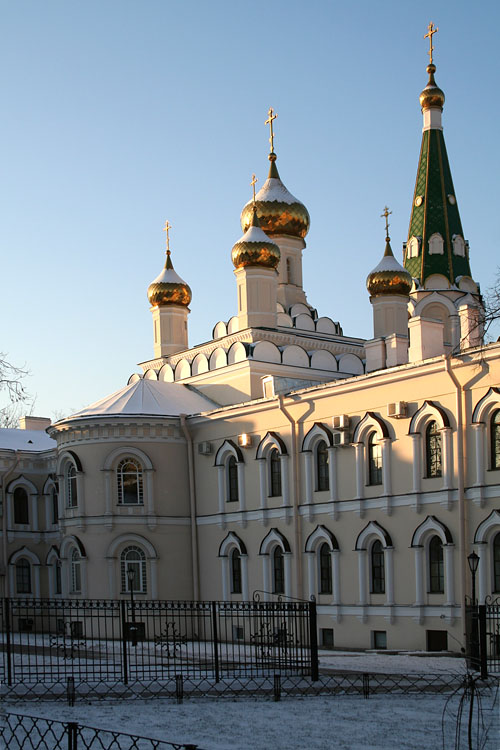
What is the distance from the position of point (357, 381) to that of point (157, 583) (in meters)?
8.08

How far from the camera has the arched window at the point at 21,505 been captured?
3359 cm

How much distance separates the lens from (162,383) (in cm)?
3108

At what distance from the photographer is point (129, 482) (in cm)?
2847

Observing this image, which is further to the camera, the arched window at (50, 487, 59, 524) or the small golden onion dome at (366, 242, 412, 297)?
the small golden onion dome at (366, 242, 412, 297)

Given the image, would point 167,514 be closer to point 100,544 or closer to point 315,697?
point 100,544

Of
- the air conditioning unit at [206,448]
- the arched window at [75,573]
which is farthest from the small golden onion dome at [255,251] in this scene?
the arched window at [75,573]

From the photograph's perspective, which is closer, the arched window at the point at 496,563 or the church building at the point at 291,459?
the arched window at the point at 496,563

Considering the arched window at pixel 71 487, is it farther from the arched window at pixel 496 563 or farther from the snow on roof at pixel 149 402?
the arched window at pixel 496 563

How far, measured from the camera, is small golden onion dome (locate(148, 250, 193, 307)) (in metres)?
35.8

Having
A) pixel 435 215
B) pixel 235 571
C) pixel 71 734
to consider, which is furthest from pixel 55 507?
pixel 71 734

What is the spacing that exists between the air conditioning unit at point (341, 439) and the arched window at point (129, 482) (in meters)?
6.43

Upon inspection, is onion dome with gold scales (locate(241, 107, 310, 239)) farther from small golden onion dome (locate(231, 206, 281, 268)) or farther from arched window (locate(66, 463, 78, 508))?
arched window (locate(66, 463, 78, 508))

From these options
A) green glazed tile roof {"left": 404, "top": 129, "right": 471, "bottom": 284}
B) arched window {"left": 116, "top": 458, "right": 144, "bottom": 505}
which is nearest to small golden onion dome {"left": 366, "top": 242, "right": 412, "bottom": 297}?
green glazed tile roof {"left": 404, "top": 129, "right": 471, "bottom": 284}

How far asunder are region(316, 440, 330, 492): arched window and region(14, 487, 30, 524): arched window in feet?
39.5
